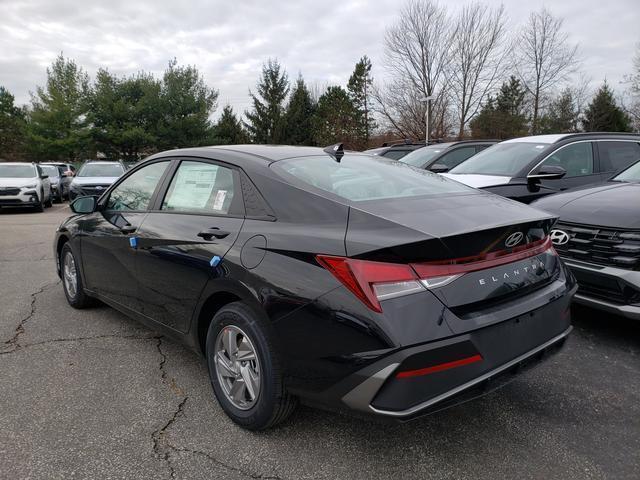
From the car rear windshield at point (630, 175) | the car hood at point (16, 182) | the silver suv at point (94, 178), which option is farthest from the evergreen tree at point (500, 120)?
the car rear windshield at point (630, 175)

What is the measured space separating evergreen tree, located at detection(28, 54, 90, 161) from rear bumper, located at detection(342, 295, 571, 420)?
40.4m

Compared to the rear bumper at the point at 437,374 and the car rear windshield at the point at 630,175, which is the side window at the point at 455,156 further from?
the rear bumper at the point at 437,374

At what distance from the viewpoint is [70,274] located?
4.77 metres

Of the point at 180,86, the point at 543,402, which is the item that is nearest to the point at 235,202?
the point at 543,402

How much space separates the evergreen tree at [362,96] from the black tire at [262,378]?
4154 cm

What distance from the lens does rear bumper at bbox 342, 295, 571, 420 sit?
196 cm

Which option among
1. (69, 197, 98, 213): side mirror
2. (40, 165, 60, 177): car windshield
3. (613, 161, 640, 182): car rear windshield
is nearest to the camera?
(69, 197, 98, 213): side mirror

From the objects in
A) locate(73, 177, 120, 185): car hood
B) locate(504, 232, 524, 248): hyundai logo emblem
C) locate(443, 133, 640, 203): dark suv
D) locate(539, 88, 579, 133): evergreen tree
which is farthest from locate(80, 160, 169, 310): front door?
locate(539, 88, 579, 133): evergreen tree

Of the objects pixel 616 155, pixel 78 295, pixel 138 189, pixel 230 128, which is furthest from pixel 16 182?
pixel 230 128

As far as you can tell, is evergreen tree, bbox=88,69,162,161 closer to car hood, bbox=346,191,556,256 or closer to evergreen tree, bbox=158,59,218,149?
evergreen tree, bbox=158,59,218,149

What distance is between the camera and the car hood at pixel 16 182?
46.1ft

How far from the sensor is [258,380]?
2486mm

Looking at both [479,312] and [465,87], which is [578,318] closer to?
[479,312]

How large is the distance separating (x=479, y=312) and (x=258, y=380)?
3.76 feet
